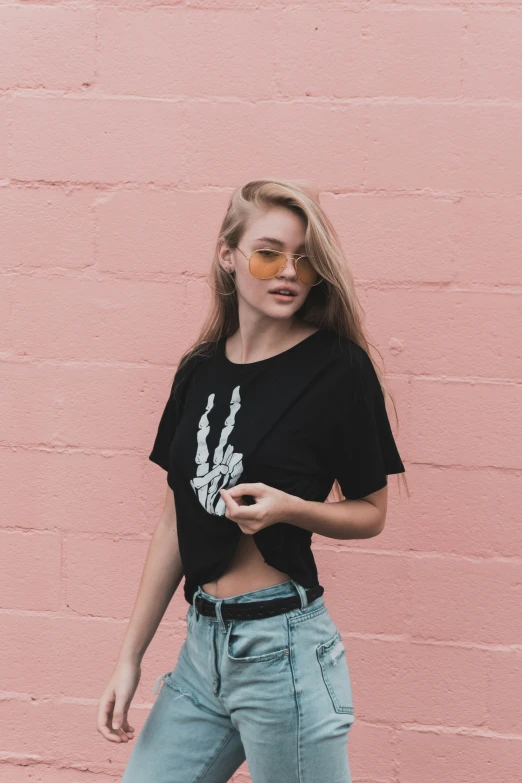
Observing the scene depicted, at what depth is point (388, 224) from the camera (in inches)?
109

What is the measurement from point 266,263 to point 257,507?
1.85 ft

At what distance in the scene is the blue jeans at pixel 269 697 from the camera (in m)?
1.90

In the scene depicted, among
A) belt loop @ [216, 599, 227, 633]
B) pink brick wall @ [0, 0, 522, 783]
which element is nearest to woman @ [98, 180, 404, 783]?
belt loop @ [216, 599, 227, 633]

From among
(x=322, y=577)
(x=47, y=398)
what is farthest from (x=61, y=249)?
(x=322, y=577)

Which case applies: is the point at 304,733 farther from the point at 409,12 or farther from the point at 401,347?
the point at 409,12

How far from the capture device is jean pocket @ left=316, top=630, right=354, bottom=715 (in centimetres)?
193

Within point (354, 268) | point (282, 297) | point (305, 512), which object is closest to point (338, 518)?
point (305, 512)

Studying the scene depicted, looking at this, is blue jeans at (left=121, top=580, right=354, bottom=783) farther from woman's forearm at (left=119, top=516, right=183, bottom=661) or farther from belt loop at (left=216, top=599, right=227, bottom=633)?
woman's forearm at (left=119, top=516, right=183, bottom=661)

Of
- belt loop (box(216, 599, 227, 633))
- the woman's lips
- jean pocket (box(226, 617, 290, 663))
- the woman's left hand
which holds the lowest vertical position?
jean pocket (box(226, 617, 290, 663))

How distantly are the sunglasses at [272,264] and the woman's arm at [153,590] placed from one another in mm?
548

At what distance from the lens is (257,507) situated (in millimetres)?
1776

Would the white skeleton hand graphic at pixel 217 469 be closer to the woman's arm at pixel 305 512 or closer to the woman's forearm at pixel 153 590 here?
the woman's arm at pixel 305 512

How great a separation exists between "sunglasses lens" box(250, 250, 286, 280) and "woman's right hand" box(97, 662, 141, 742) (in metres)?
0.94

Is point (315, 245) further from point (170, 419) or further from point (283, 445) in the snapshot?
point (170, 419)
